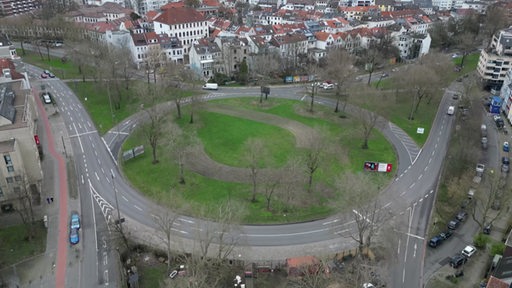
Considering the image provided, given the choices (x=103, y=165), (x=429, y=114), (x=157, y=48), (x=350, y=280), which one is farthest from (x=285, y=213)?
(x=157, y=48)

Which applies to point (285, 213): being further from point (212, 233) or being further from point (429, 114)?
point (429, 114)

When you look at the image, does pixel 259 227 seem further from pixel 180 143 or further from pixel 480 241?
pixel 480 241

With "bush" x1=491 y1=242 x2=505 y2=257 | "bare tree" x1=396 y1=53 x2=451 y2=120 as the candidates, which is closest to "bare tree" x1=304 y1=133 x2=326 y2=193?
"bush" x1=491 y1=242 x2=505 y2=257

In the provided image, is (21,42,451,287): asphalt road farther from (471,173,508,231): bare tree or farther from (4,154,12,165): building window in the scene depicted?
(4,154,12,165): building window

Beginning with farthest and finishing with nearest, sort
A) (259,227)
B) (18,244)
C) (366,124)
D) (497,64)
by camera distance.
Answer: (497,64) → (366,124) → (259,227) → (18,244)

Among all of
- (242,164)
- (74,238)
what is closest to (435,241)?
(242,164)

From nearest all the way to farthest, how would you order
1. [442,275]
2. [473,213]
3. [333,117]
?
1. [442,275]
2. [473,213]
3. [333,117]

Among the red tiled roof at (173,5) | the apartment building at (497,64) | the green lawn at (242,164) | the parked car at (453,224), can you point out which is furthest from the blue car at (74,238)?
the red tiled roof at (173,5)
